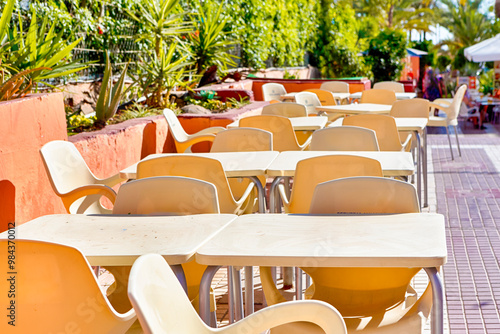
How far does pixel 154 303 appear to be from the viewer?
195 cm

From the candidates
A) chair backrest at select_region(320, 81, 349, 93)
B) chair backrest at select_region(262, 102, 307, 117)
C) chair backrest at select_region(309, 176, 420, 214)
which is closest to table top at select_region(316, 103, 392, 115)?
chair backrest at select_region(262, 102, 307, 117)

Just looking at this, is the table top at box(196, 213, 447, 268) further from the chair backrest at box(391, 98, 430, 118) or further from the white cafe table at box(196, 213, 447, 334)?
the chair backrest at box(391, 98, 430, 118)

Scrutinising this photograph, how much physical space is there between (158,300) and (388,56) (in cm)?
1722

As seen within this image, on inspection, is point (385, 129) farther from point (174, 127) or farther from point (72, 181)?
point (72, 181)

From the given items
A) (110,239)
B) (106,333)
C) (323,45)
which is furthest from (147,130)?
(323,45)

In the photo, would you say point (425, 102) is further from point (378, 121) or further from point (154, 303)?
point (154, 303)

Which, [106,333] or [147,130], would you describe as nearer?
[106,333]

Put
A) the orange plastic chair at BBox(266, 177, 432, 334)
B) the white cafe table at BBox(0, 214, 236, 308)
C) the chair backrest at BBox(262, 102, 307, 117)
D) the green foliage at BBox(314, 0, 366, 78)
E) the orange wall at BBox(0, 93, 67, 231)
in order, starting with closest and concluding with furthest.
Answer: the white cafe table at BBox(0, 214, 236, 308) → the orange plastic chair at BBox(266, 177, 432, 334) → the orange wall at BBox(0, 93, 67, 231) → the chair backrest at BBox(262, 102, 307, 117) → the green foliage at BBox(314, 0, 366, 78)

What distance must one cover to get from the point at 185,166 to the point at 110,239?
120 cm

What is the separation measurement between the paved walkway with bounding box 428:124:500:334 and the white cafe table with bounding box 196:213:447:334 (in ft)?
4.11

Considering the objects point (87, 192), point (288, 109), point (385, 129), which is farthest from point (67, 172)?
point (288, 109)

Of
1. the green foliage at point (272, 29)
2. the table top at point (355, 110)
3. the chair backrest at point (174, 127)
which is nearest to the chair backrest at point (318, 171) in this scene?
the chair backrest at point (174, 127)

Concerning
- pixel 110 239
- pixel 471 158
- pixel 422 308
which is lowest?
pixel 471 158

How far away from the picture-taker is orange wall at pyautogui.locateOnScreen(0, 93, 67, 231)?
13.7ft
